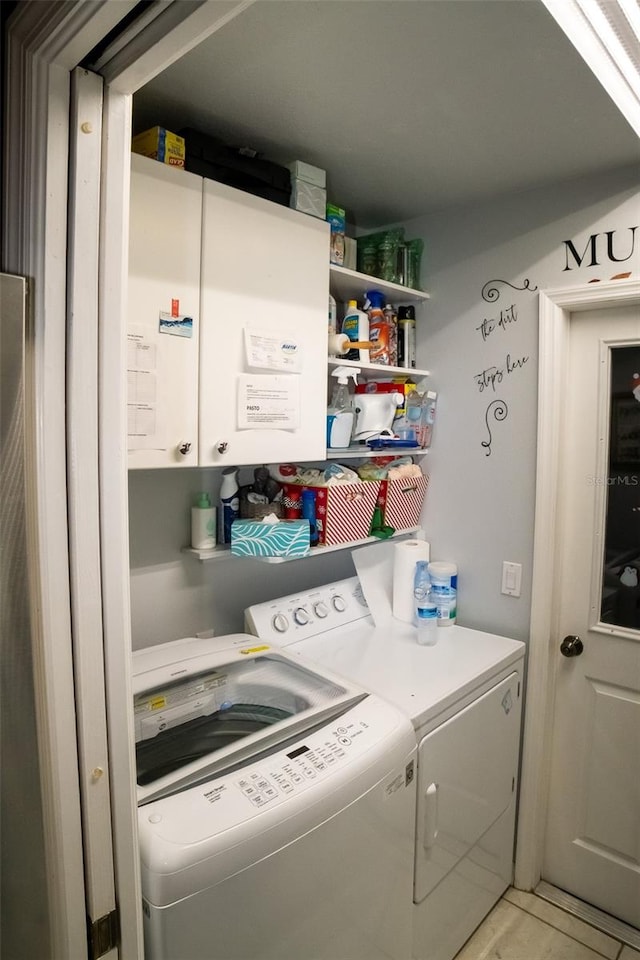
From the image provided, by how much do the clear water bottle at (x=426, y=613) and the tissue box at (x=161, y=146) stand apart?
1521mm

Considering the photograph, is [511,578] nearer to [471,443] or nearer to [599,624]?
[599,624]

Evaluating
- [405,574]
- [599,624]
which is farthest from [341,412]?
[599,624]

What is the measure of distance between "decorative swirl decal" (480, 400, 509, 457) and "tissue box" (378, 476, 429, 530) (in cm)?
28

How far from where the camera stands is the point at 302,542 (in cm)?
173

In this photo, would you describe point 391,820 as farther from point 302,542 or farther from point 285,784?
point 302,542

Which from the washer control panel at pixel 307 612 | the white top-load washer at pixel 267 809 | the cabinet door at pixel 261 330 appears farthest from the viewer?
the washer control panel at pixel 307 612

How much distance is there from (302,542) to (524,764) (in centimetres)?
121

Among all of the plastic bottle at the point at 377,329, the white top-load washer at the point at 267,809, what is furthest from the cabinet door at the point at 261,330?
the white top-load washer at the point at 267,809

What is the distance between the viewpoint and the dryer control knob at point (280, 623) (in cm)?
187

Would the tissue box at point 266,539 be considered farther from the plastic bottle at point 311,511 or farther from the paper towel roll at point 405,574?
the paper towel roll at point 405,574

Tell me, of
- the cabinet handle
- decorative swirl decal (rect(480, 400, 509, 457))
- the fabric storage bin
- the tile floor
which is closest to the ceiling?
decorative swirl decal (rect(480, 400, 509, 457))

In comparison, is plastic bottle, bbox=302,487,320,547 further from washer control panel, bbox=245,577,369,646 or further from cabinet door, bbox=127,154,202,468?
cabinet door, bbox=127,154,202,468

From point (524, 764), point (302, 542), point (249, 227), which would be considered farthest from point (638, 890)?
point (249, 227)

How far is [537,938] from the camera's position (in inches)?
76.0
